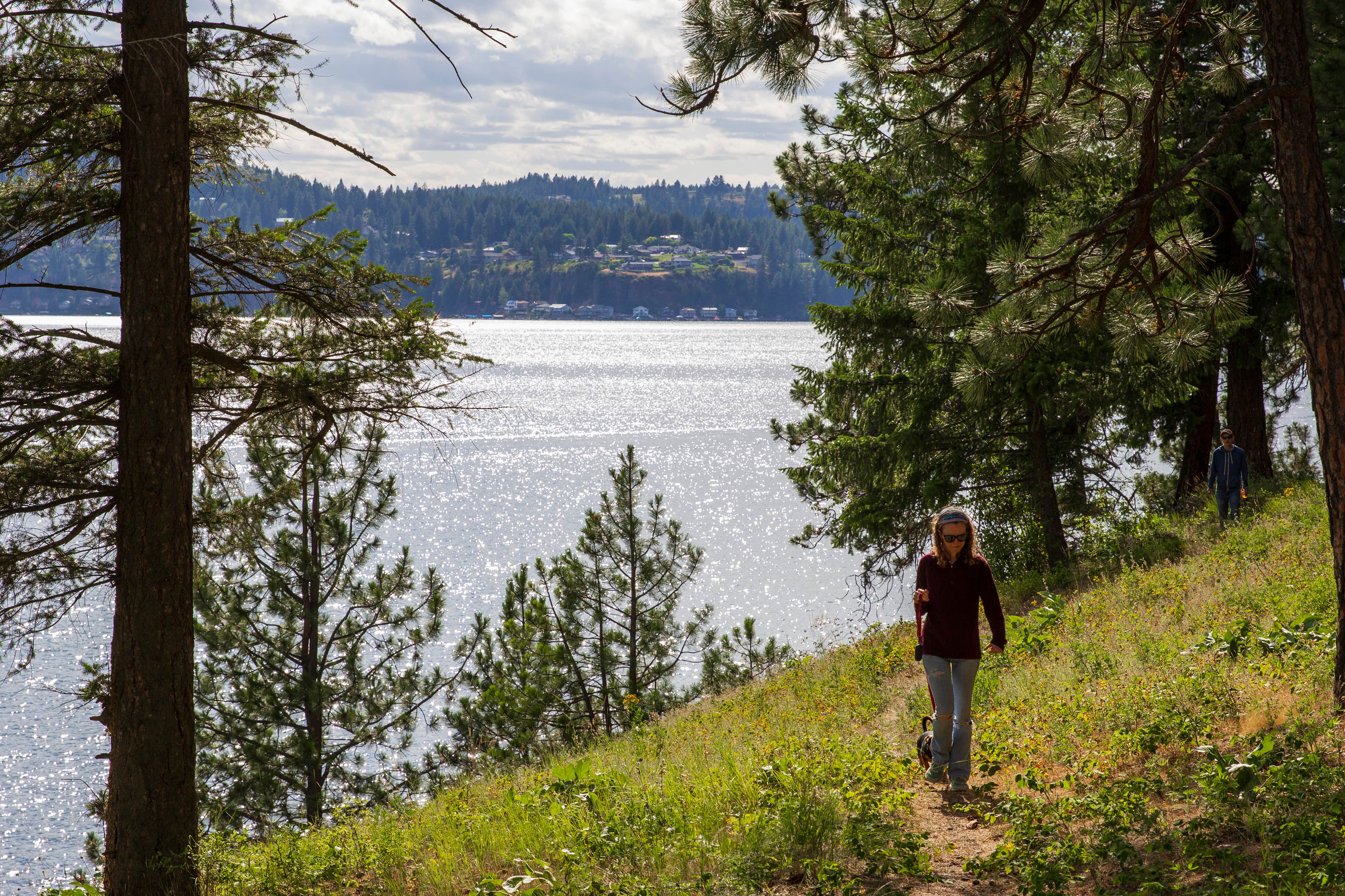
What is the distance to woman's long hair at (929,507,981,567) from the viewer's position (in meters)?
5.67

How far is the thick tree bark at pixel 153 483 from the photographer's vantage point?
20.4 feet

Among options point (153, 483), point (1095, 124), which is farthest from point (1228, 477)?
point (153, 483)

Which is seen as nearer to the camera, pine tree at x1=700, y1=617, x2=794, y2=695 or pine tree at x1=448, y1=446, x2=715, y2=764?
pine tree at x1=448, y1=446, x2=715, y2=764

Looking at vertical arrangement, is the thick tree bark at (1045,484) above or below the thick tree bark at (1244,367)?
below

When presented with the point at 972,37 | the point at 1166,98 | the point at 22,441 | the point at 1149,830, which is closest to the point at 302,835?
the point at 22,441

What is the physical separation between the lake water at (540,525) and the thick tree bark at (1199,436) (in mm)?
7144

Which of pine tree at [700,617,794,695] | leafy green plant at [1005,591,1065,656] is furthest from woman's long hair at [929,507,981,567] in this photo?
pine tree at [700,617,794,695]

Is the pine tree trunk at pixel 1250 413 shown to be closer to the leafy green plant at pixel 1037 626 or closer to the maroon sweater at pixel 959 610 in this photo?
→ the leafy green plant at pixel 1037 626

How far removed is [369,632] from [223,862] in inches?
922

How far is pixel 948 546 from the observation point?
5.70 meters

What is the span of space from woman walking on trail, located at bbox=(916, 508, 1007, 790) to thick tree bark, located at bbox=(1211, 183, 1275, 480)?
11.5 meters

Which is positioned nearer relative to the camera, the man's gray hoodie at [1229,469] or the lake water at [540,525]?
the man's gray hoodie at [1229,469]

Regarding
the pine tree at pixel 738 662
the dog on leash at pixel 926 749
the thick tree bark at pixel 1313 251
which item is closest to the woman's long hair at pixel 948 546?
the dog on leash at pixel 926 749

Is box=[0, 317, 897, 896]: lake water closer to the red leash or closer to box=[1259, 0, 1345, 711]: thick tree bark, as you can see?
the red leash
